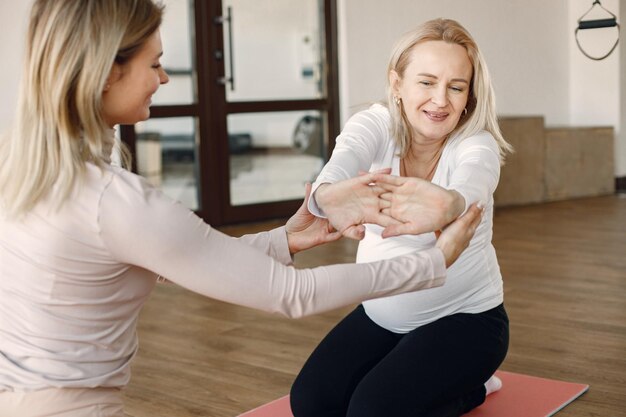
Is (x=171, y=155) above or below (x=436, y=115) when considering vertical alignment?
below

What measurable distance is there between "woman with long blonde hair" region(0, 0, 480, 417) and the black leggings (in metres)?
0.57

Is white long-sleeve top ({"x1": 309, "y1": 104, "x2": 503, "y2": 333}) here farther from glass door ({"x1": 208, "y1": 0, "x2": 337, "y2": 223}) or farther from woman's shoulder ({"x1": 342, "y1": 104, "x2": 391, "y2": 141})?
glass door ({"x1": 208, "y1": 0, "x2": 337, "y2": 223})

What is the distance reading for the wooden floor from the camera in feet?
8.86

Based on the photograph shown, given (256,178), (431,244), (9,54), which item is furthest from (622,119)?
(431,244)

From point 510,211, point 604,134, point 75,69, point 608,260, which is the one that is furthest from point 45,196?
point 604,134

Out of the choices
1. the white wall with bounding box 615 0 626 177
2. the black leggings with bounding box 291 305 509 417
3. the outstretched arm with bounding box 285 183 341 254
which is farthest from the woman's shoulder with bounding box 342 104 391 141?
the white wall with bounding box 615 0 626 177

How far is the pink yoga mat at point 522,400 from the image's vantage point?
2.44 metres

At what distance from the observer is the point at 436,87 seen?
209 cm

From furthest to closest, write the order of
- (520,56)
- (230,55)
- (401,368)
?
(520,56)
(230,55)
(401,368)

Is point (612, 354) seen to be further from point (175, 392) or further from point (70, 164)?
point (70, 164)

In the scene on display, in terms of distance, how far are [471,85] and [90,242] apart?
3.85ft

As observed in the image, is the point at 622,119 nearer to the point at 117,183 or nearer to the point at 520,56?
the point at 520,56

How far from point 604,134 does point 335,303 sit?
21.6ft

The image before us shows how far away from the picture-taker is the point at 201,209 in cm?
615
